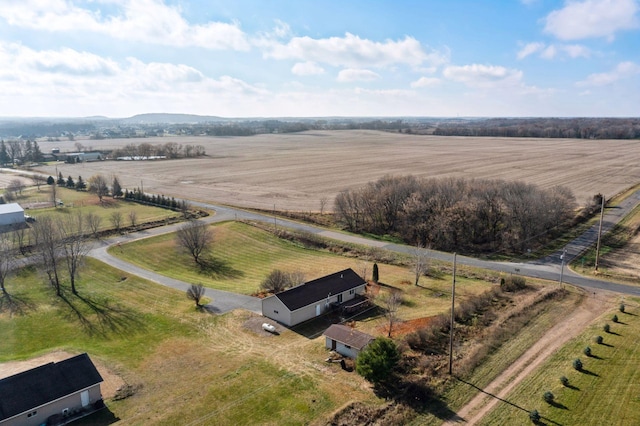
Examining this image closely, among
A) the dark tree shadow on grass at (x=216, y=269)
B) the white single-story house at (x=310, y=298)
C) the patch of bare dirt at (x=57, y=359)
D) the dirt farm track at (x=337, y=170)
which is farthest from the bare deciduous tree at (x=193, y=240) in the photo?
the dirt farm track at (x=337, y=170)

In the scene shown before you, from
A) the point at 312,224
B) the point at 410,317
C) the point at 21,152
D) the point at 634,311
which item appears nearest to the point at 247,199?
the point at 312,224

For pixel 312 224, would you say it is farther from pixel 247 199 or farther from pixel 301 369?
pixel 301 369

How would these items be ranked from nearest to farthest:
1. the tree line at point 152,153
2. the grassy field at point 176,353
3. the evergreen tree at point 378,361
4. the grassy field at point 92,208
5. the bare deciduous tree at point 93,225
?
the grassy field at point 176,353, the evergreen tree at point 378,361, the bare deciduous tree at point 93,225, the grassy field at point 92,208, the tree line at point 152,153

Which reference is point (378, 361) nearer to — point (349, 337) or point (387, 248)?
point (349, 337)

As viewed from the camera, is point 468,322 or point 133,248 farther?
point 133,248

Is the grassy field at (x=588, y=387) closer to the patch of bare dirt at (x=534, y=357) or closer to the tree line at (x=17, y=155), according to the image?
the patch of bare dirt at (x=534, y=357)

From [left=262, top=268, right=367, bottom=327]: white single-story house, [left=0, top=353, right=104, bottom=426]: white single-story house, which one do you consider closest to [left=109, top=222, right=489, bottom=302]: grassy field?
[left=262, top=268, right=367, bottom=327]: white single-story house
